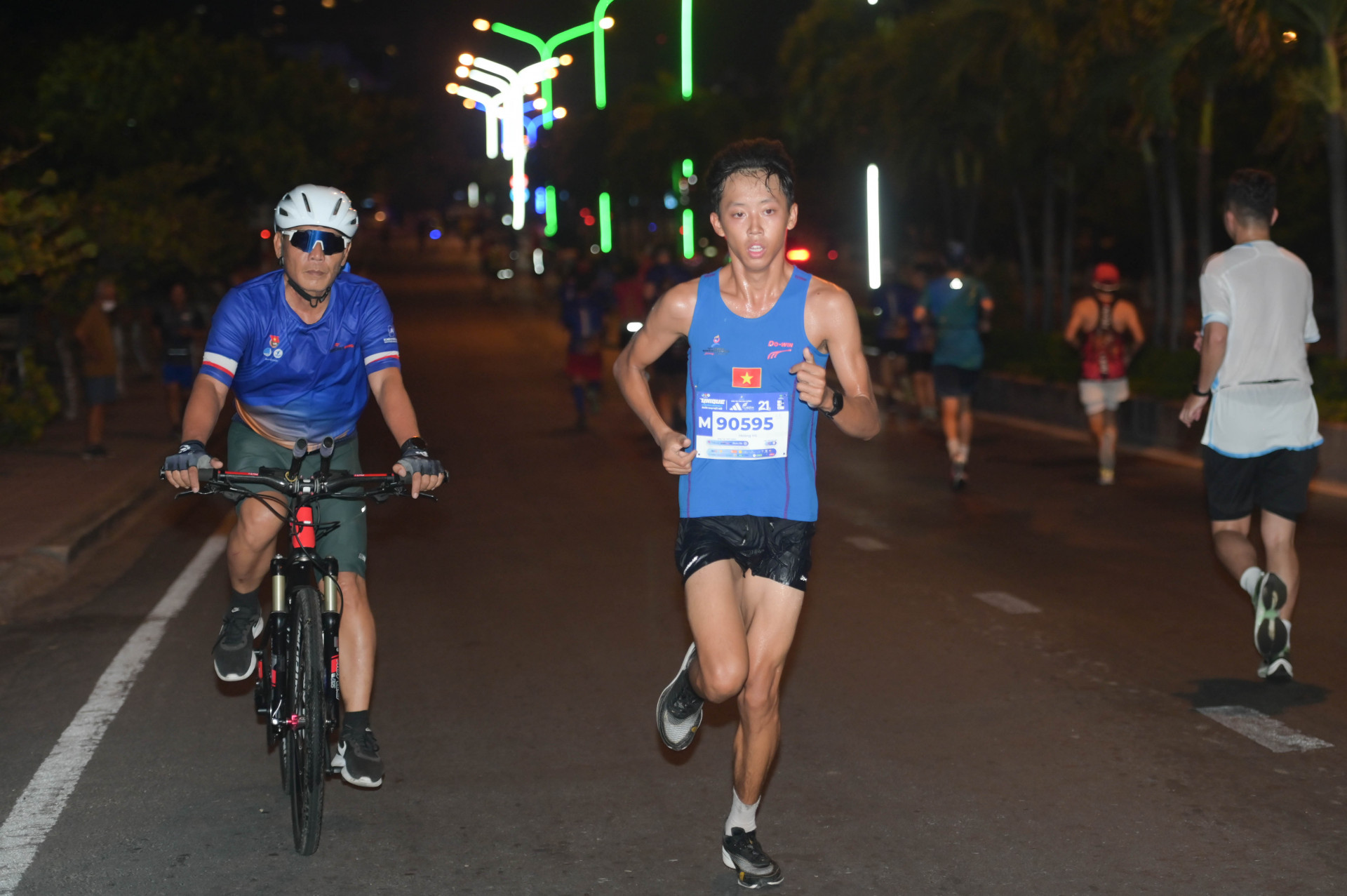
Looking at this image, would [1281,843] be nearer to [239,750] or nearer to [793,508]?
[793,508]

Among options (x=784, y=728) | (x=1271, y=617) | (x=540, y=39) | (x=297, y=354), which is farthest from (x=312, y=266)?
(x=540, y=39)

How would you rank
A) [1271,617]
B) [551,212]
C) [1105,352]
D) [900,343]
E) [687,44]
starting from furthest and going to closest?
[551,212] → [687,44] → [900,343] → [1105,352] → [1271,617]

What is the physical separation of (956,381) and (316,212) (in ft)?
30.6

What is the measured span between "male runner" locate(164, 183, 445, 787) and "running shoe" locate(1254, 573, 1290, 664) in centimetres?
360

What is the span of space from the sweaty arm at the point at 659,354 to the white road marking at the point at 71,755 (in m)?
2.30

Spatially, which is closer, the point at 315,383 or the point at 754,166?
the point at 754,166

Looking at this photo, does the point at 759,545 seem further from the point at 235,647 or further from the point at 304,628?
the point at 235,647

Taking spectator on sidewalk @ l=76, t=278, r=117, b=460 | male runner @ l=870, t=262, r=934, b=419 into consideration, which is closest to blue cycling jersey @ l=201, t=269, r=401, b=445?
spectator on sidewalk @ l=76, t=278, r=117, b=460

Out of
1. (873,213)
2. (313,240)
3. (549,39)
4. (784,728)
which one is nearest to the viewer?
(313,240)

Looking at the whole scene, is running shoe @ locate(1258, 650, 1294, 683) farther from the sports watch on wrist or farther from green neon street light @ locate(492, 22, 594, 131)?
green neon street light @ locate(492, 22, 594, 131)

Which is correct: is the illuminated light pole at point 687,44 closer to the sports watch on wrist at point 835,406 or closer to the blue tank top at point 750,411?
the blue tank top at point 750,411

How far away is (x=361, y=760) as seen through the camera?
5383mm

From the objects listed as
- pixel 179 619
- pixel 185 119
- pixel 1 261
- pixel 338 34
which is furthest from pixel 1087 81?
pixel 338 34

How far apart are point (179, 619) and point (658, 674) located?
3.00 metres
